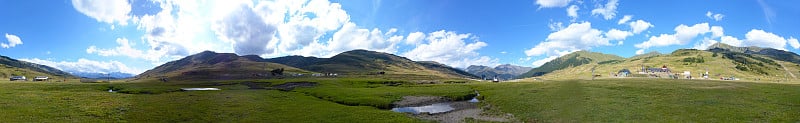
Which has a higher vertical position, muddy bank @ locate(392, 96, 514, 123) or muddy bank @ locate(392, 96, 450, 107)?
muddy bank @ locate(392, 96, 450, 107)

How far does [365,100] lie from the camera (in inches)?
3029

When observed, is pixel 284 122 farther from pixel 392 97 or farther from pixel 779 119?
pixel 779 119

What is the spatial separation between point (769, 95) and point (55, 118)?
91.3 metres

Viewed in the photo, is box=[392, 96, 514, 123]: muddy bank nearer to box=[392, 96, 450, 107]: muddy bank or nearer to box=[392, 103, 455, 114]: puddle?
box=[392, 96, 450, 107]: muddy bank

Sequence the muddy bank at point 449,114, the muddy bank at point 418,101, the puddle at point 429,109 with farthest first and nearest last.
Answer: the muddy bank at point 418,101
the puddle at point 429,109
the muddy bank at point 449,114

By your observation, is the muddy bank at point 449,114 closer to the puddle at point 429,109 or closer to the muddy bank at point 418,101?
the muddy bank at point 418,101

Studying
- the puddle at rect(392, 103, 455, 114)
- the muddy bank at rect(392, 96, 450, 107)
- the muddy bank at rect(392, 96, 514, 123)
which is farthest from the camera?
the muddy bank at rect(392, 96, 450, 107)

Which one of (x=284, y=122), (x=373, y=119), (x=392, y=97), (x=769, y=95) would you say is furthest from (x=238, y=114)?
(x=769, y=95)

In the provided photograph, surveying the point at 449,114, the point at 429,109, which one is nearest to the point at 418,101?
the point at 429,109

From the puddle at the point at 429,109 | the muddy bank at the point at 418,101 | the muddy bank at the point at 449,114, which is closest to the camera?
the muddy bank at the point at 449,114

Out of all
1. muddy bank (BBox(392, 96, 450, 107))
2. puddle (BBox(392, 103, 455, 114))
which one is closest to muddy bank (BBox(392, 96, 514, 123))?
muddy bank (BBox(392, 96, 450, 107))

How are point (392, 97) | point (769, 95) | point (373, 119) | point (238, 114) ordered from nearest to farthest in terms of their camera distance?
point (373, 119) < point (238, 114) < point (769, 95) < point (392, 97)

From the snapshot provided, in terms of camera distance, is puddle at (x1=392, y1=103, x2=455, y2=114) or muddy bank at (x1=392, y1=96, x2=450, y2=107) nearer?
puddle at (x1=392, y1=103, x2=455, y2=114)

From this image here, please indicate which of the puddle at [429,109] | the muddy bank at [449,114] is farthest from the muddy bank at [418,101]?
the puddle at [429,109]
